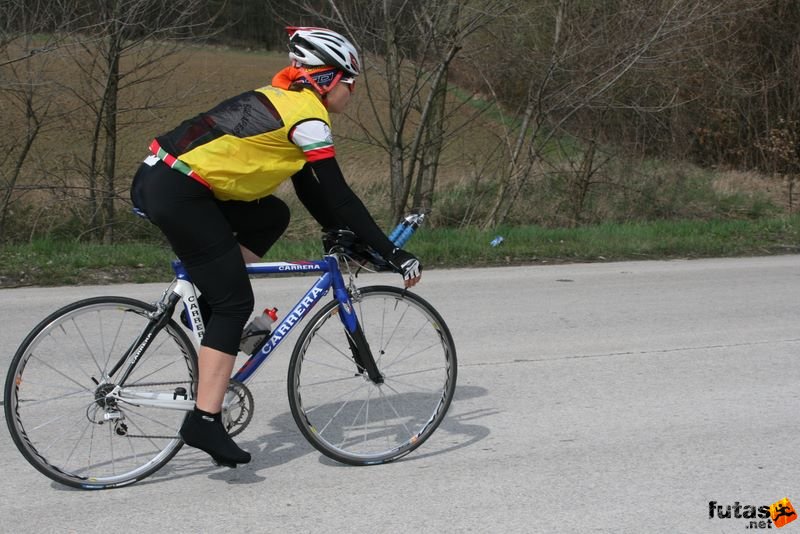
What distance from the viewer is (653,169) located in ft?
53.5

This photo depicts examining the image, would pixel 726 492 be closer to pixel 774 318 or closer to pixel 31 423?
pixel 31 423

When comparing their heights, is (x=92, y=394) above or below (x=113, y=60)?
below

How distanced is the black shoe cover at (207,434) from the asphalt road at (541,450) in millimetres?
191

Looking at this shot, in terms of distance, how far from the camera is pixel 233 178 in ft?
13.6

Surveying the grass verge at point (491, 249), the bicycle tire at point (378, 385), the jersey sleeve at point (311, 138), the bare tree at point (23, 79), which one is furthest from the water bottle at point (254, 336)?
the bare tree at point (23, 79)

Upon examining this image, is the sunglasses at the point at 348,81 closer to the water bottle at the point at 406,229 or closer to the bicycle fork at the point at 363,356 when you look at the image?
the water bottle at the point at 406,229

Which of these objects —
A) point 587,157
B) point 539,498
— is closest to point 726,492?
point 539,498

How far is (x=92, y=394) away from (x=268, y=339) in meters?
0.82

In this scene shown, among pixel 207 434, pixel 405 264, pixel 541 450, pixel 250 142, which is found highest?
pixel 250 142

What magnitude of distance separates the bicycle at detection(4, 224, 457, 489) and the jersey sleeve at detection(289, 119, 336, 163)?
1.69ft

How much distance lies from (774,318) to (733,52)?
40.1ft

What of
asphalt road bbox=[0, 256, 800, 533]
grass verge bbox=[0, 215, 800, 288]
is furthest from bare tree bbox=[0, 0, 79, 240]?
asphalt road bbox=[0, 256, 800, 533]

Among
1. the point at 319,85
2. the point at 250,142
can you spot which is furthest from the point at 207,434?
the point at 319,85
